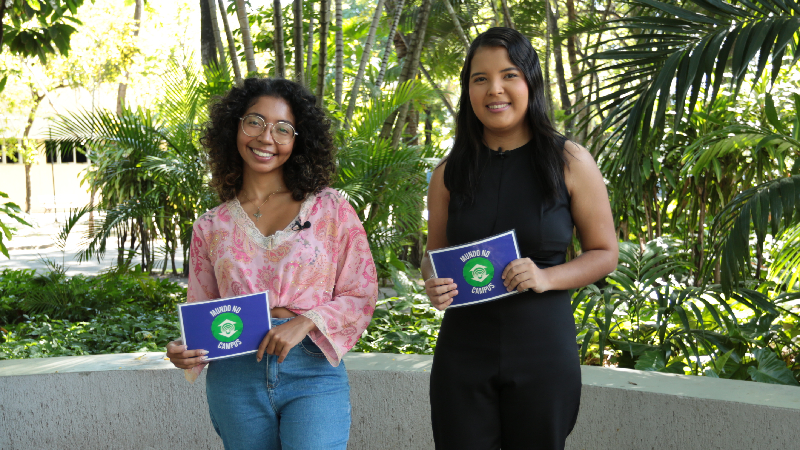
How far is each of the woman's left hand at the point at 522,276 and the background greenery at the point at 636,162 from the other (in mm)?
1241

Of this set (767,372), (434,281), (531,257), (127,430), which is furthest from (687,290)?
→ (127,430)

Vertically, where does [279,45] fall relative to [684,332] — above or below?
above

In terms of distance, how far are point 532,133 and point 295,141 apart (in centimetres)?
66

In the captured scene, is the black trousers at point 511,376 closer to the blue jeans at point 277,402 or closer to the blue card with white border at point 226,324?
the blue jeans at point 277,402

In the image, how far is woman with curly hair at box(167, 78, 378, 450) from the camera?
1.71m

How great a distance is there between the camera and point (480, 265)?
1567 mm

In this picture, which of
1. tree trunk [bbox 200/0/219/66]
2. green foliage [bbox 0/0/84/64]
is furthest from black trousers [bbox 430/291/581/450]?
tree trunk [bbox 200/0/219/66]

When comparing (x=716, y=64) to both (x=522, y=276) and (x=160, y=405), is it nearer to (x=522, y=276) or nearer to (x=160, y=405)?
(x=522, y=276)

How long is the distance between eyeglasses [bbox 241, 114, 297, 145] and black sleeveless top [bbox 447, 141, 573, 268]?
51cm

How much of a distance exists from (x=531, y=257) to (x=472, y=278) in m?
0.19

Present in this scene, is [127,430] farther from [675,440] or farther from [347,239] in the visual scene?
[675,440]

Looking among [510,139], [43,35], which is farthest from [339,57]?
[510,139]

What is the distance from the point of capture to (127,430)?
3.09 meters

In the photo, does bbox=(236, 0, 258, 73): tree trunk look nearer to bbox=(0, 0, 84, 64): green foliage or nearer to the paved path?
bbox=(0, 0, 84, 64): green foliage
